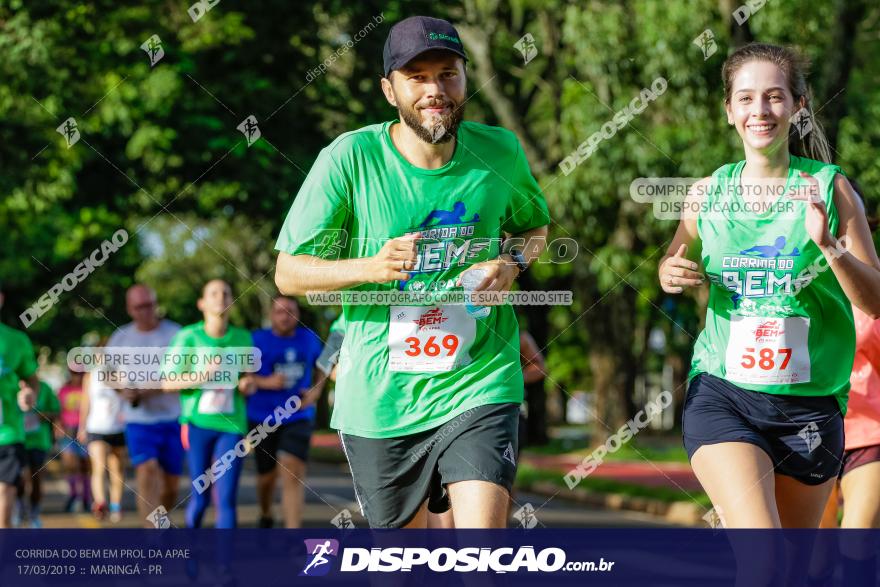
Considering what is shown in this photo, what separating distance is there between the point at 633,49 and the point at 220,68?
5.03 m

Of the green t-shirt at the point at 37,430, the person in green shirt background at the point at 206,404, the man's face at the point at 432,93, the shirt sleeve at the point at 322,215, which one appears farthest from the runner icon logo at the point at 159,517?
the man's face at the point at 432,93

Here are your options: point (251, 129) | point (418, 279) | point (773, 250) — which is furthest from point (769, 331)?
point (251, 129)

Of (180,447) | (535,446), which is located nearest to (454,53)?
(180,447)

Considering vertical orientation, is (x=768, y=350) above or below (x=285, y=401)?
below

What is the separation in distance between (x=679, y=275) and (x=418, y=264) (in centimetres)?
81

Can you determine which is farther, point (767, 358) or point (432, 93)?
point (767, 358)

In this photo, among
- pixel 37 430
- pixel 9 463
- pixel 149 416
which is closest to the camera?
pixel 9 463

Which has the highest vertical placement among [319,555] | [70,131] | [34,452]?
[70,131]

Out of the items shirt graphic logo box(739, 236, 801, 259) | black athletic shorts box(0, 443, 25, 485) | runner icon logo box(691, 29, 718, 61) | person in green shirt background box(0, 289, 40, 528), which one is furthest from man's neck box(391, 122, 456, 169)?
runner icon logo box(691, 29, 718, 61)

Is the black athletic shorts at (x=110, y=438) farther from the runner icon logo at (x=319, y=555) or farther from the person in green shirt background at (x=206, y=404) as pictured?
the runner icon logo at (x=319, y=555)

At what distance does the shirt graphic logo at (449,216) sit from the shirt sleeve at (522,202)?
228 millimetres

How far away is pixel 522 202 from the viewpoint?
4.84 m

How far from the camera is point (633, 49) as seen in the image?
17797 mm

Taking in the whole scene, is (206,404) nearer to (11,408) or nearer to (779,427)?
(11,408)
